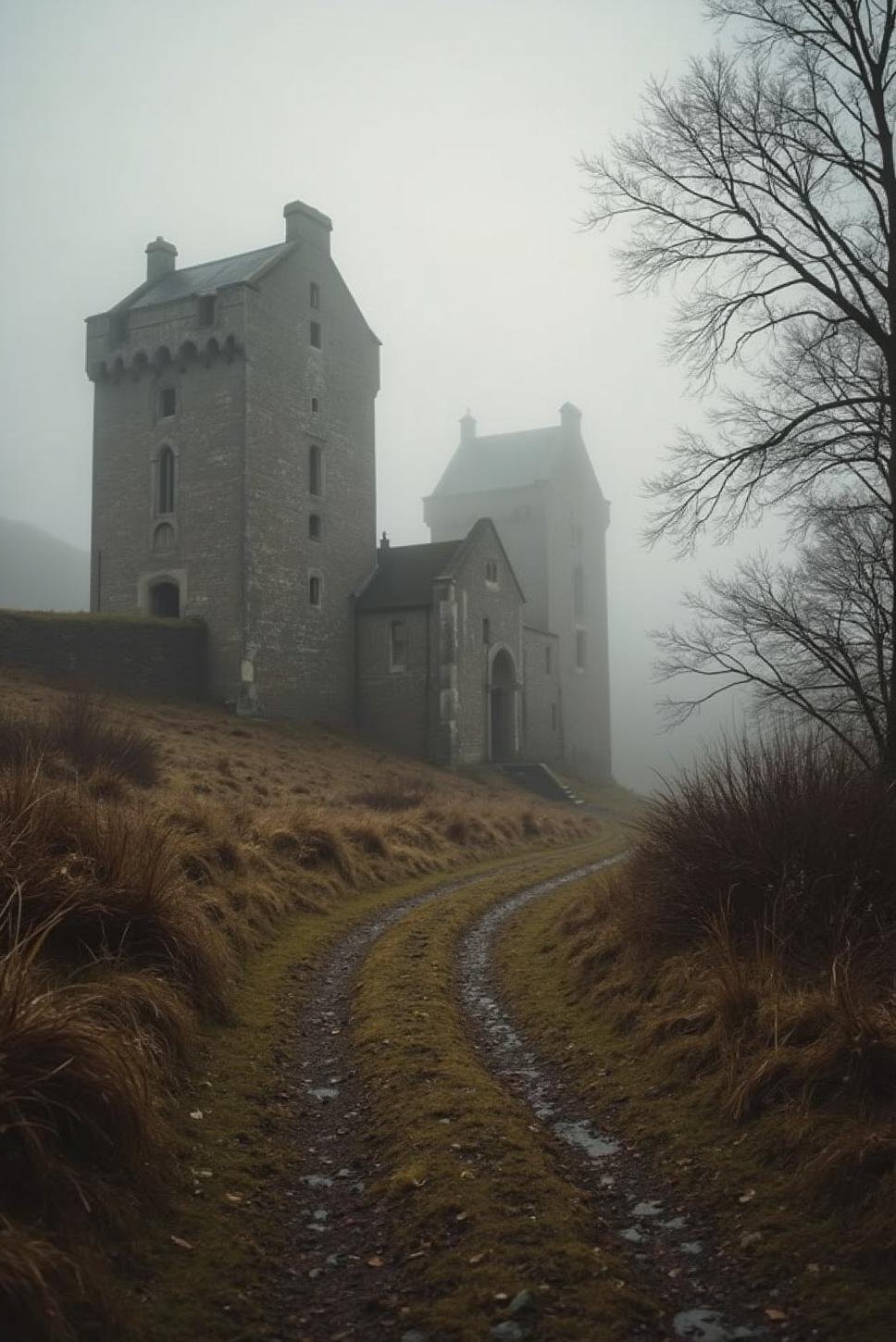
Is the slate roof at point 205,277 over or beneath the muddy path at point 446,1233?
over

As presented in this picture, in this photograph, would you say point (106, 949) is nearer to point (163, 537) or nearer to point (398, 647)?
point (163, 537)

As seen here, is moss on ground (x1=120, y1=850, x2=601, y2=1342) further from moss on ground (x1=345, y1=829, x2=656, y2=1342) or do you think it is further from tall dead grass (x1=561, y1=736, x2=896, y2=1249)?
tall dead grass (x1=561, y1=736, x2=896, y2=1249)

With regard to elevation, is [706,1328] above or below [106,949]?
below

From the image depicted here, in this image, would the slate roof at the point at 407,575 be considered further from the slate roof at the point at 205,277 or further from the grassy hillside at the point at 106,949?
the grassy hillside at the point at 106,949

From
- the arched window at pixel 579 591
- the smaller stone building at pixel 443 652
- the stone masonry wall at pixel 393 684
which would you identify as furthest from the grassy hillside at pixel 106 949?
the arched window at pixel 579 591

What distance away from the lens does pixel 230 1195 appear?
5.26 meters

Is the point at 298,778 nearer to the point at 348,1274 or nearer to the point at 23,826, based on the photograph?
the point at 23,826

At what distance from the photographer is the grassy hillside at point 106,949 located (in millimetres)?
4301

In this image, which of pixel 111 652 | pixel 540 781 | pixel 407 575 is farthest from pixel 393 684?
pixel 111 652

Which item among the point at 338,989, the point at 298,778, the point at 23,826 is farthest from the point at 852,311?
the point at 298,778

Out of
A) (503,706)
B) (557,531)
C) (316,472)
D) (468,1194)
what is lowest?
(468,1194)

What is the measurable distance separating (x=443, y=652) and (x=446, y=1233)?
110ft

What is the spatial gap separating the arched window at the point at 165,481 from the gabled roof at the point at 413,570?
27.3 ft

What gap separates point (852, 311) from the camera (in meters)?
12.0
